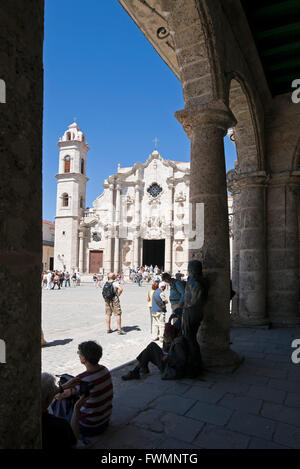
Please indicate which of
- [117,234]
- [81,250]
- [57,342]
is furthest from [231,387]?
[81,250]

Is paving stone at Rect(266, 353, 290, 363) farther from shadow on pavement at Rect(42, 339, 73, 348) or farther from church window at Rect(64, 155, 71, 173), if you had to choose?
church window at Rect(64, 155, 71, 173)

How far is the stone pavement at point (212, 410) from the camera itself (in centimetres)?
239

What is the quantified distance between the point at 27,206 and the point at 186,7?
387 centimetres

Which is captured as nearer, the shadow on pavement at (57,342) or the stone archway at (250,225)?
the shadow on pavement at (57,342)

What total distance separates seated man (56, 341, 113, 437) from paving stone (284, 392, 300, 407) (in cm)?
177

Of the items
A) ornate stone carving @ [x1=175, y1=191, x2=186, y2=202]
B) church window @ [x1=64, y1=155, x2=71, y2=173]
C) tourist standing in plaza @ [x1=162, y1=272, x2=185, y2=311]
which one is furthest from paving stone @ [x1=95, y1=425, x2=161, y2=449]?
church window @ [x1=64, y1=155, x2=71, y2=173]

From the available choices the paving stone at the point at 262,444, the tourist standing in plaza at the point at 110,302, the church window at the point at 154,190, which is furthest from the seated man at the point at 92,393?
the church window at the point at 154,190

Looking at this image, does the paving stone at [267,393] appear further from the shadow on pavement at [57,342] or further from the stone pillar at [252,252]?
the shadow on pavement at [57,342]

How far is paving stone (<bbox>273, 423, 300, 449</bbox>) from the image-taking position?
2.36 metres

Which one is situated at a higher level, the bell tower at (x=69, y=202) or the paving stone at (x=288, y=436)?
the bell tower at (x=69, y=202)

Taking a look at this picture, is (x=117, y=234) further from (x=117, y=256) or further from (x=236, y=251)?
(x=236, y=251)

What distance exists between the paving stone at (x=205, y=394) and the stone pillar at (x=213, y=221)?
Result: 58 cm
